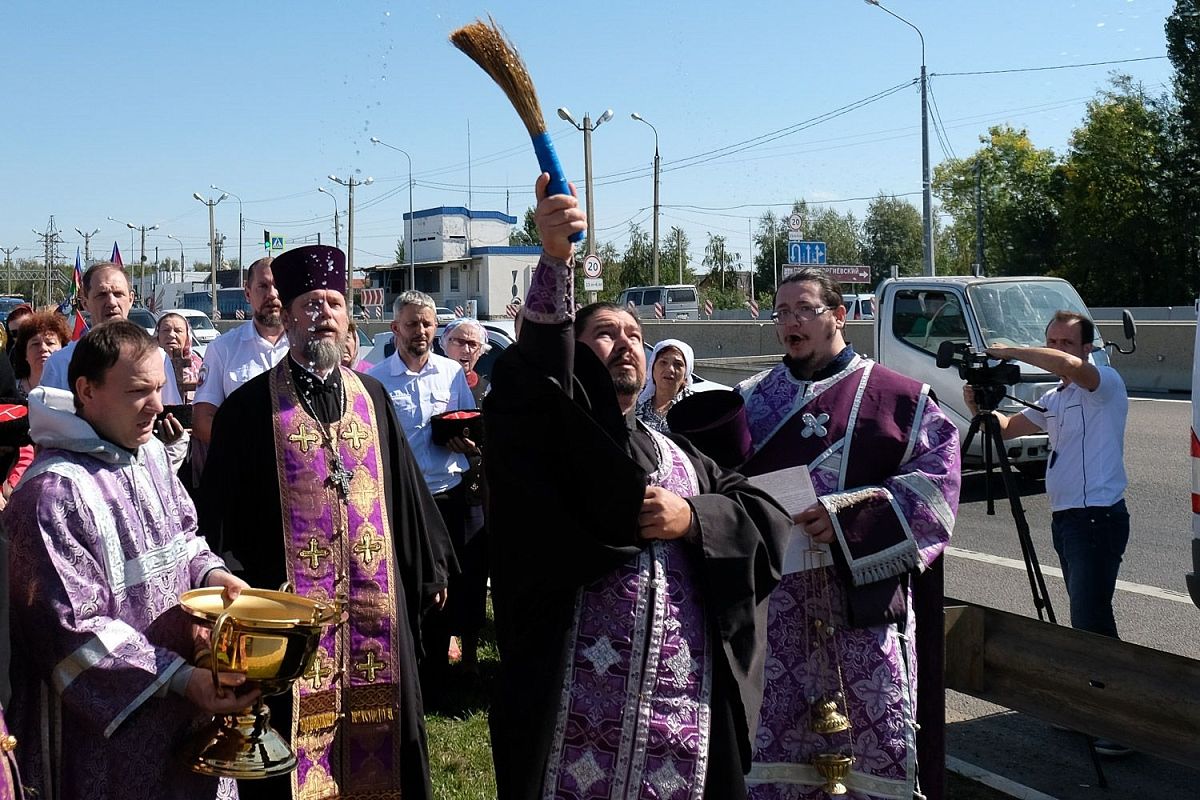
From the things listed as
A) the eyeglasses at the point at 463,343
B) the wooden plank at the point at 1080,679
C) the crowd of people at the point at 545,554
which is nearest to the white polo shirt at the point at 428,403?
the crowd of people at the point at 545,554

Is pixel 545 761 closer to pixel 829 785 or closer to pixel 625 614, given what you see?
pixel 625 614

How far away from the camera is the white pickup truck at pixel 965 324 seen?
11758mm

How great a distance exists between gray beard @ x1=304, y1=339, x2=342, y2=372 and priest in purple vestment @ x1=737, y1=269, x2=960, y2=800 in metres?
1.54

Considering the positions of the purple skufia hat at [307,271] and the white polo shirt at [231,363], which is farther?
the white polo shirt at [231,363]

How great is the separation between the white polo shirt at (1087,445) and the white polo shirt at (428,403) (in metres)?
3.03

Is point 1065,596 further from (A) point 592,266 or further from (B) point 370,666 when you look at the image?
(A) point 592,266

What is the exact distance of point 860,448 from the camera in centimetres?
390

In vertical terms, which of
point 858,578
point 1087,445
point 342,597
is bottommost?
point 342,597

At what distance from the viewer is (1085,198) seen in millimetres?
43531

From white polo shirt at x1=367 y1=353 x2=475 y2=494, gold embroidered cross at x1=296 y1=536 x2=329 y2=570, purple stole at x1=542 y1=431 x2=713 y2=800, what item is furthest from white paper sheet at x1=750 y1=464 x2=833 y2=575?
white polo shirt at x1=367 y1=353 x2=475 y2=494

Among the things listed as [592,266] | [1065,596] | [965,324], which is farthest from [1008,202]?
[1065,596]

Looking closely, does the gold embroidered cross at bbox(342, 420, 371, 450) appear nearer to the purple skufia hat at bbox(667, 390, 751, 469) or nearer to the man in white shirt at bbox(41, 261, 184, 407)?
the purple skufia hat at bbox(667, 390, 751, 469)

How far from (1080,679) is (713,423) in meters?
1.82

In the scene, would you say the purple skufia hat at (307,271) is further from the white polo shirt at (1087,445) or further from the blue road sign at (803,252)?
the blue road sign at (803,252)
